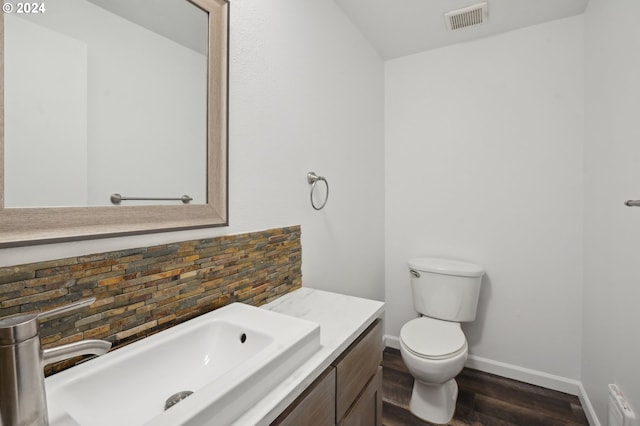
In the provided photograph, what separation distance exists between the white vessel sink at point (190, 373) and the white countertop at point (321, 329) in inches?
0.9

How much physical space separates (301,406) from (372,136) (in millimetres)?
1890

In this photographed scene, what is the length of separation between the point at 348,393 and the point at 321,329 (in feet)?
0.67

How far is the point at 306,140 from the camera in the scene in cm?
154

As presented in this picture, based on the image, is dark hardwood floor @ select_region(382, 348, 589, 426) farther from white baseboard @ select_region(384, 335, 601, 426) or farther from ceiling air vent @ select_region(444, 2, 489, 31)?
ceiling air vent @ select_region(444, 2, 489, 31)

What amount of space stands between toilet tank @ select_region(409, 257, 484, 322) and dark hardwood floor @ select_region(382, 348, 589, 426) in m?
0.43

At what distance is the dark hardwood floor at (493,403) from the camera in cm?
169

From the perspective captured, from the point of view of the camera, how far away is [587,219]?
1.80m

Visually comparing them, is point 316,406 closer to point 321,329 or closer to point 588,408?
point 321,329

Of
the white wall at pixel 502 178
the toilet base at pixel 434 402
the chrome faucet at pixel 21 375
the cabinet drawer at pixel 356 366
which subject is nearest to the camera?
the chrome faucet at pixel 21 375

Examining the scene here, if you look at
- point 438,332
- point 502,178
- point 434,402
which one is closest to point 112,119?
point 438,332

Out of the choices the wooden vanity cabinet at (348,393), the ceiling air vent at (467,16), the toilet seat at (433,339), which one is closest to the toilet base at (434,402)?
the toilet seat at (433,339)

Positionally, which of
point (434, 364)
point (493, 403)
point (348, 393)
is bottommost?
point (493, 403)

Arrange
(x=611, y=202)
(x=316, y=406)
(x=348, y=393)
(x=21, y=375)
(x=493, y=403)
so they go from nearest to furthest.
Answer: (x=21, y=375) < (x=316, y=406) < (x=348, y=393) < (x=611, y=202) < (x=493, y=403)

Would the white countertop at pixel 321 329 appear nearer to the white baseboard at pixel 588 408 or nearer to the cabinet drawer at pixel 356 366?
the cabinet drawer at pixel 356 366
